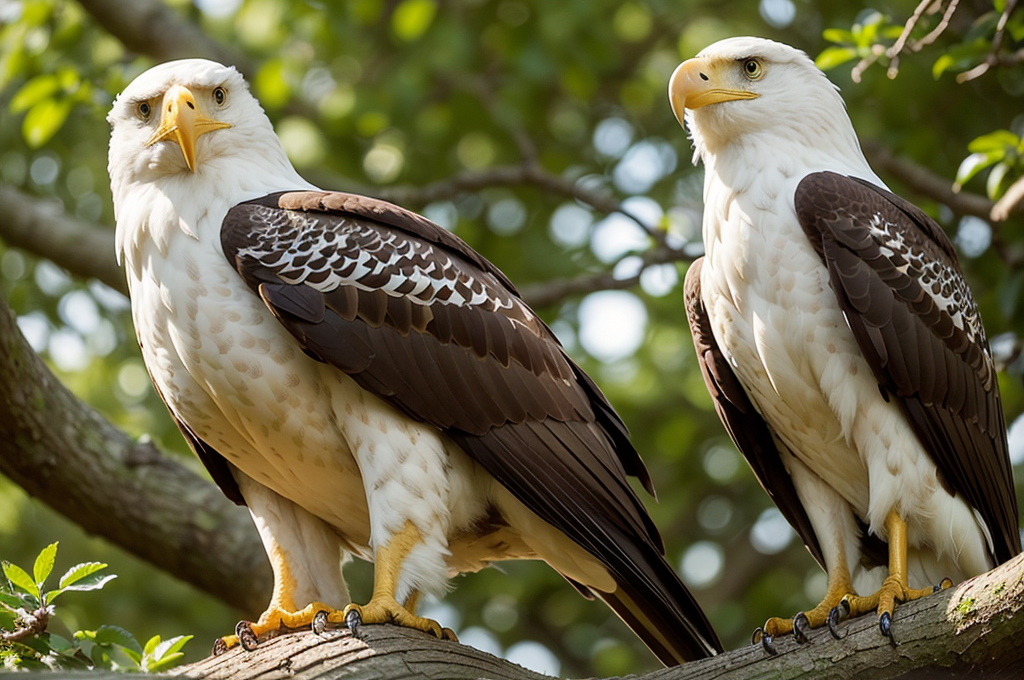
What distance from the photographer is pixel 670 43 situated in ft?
34.4

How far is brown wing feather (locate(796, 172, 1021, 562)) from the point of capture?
4375 mm

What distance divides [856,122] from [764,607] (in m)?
3.93

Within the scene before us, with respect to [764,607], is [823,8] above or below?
above

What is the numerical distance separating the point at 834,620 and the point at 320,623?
1766mm

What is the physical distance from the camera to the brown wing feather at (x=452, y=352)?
4.39 m

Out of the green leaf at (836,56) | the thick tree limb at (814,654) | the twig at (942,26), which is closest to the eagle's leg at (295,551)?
the thick tree limb at (814,654)

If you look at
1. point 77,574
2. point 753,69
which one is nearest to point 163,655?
point 77,574

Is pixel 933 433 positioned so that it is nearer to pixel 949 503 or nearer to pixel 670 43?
pixel 949 503

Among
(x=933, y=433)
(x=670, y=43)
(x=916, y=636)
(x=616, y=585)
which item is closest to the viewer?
(x=916, y=636)

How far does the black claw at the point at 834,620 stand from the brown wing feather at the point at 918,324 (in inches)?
31.4

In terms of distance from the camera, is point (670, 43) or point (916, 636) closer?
point (916, 636)

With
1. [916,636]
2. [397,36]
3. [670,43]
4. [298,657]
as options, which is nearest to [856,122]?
[670,43]

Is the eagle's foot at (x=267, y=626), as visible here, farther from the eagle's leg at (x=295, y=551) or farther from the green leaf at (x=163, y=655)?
the eagle's leg at (x=295, y=551)

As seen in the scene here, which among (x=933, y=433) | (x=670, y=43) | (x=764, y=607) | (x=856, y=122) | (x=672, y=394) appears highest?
(x=670, y=43)
